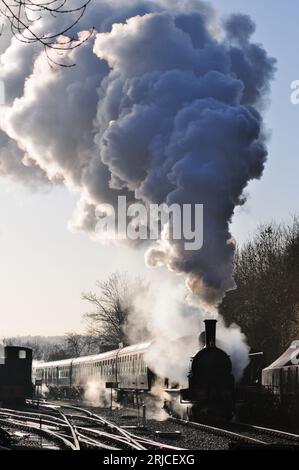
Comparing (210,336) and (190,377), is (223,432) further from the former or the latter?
(210,336)

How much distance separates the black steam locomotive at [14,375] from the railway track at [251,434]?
17.0 meters

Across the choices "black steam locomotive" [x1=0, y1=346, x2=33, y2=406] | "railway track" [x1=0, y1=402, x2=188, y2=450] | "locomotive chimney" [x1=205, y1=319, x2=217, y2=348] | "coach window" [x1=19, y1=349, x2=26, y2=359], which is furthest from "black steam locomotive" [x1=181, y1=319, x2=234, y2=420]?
"coach window" [x1=19, y1=349, x2=26, y2=359]

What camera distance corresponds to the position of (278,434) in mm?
19438

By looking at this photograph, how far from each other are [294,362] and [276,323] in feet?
90.4

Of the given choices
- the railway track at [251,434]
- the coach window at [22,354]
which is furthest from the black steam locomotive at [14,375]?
the railway track at [251,434]

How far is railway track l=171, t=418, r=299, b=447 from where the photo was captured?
17969mm

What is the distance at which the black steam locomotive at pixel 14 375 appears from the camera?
39.6m

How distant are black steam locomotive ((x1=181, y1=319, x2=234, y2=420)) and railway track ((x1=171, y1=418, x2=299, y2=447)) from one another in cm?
66

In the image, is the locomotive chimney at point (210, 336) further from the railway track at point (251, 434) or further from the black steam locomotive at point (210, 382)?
the railway track at point (251, 434)

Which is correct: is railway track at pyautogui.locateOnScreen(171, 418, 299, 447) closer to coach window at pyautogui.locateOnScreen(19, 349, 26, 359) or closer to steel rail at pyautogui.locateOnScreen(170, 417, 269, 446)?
steel rail at pyautogui.locateOnScreen(170, 417, 269, 446)

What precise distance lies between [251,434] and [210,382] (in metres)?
3.90

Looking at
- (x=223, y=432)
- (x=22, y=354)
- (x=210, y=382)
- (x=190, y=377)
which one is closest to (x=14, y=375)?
(x=22, y=354)

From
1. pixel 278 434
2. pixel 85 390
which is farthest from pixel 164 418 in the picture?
pixel 85 390
